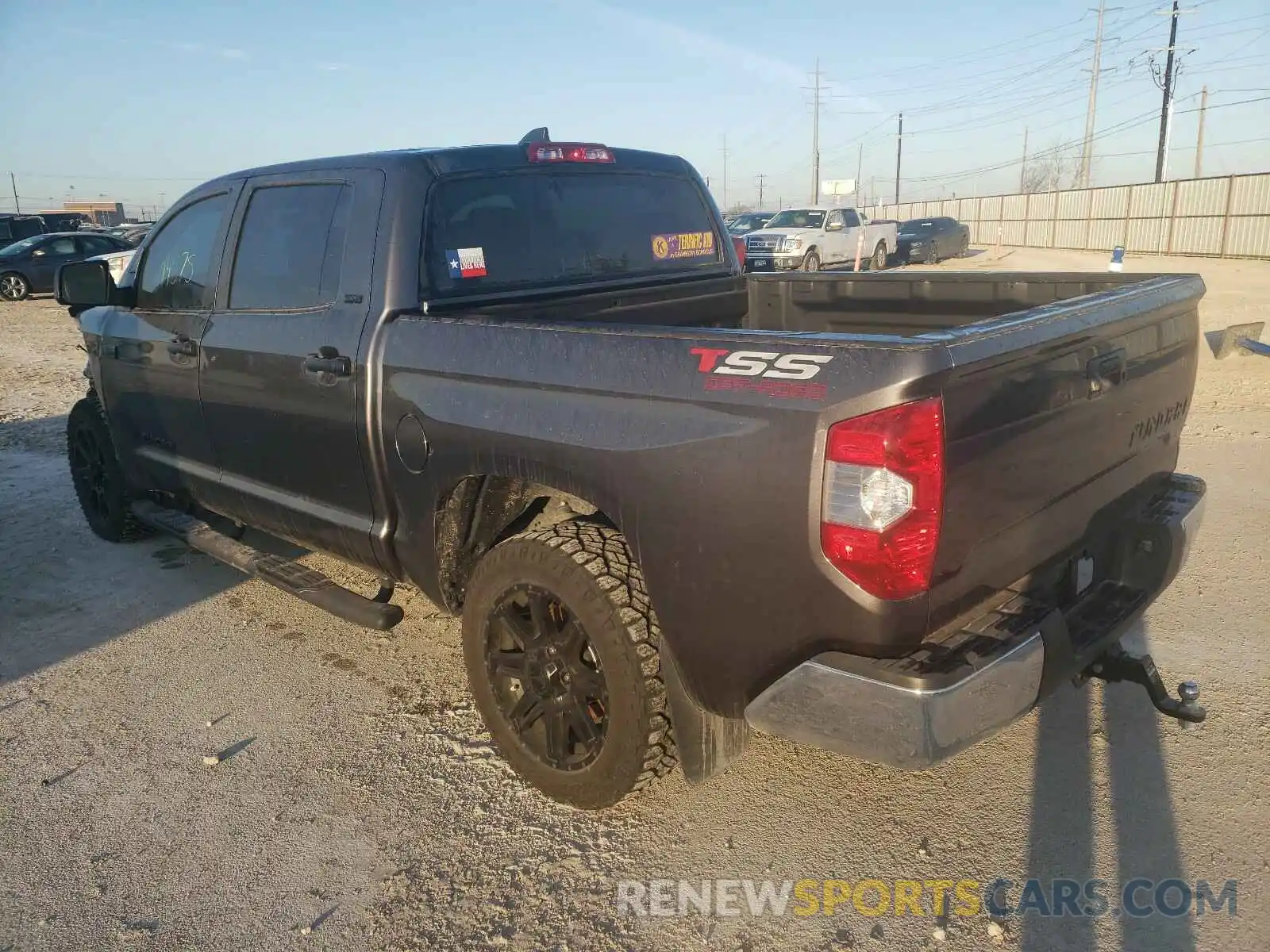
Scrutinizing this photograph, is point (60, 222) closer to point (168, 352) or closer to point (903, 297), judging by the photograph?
point (168, 352)

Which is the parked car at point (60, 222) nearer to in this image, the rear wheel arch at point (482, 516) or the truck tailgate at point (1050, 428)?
the rear wheel arch at point (482, 516)

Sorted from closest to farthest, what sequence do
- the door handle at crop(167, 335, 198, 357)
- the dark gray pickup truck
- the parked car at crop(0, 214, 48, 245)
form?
1. the dark gray pickup truck
2. the door handle at crop(167, 335, 198, 357)
3. the parked car at crop(0, 214, 48, 245)

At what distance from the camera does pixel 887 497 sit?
6.80 feet

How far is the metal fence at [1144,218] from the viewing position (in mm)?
29000

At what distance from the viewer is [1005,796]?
2.95 meters

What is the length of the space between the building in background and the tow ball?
2733 inches

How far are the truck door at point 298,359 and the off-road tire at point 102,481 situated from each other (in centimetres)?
145

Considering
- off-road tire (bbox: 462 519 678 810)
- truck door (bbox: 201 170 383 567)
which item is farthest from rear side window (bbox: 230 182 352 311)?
off-road tire (bbox: 462 519 678 810)

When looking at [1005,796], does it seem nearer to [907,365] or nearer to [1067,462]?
[1067,462]

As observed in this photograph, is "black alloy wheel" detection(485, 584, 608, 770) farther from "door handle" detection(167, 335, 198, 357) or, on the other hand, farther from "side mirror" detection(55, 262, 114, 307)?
"side mirror" detection(55, 262, 114, 307)

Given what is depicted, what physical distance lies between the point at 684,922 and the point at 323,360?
2.19 metres

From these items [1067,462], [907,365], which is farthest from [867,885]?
[907,365]

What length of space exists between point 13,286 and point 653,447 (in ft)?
81.1

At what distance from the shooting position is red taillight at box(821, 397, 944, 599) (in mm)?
2039
